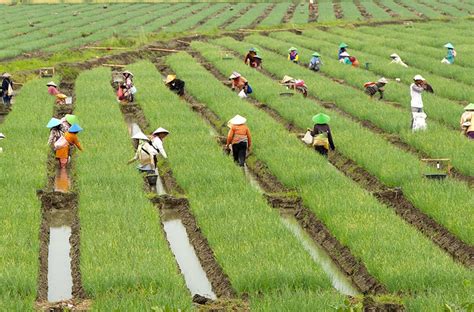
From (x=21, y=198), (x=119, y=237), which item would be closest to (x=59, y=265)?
(x=119, y=237)

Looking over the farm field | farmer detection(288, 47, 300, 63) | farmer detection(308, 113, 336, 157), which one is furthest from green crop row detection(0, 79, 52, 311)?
farmer detection(288, 47, 300, 63)

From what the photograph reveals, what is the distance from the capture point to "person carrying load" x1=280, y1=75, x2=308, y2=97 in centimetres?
1811

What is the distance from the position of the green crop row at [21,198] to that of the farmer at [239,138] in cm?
269

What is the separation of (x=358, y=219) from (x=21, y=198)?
158 inches

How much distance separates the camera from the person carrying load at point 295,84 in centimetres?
1811

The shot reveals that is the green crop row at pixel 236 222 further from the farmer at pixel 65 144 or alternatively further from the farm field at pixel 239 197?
the farmer at pixel 65 144

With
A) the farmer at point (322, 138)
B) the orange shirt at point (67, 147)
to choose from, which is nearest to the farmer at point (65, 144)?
the orange shirt at point (67, 147)

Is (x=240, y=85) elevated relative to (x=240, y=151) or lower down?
lower down

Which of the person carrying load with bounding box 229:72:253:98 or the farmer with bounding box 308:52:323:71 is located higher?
the person carrying load with bounding box 229:72:253:98

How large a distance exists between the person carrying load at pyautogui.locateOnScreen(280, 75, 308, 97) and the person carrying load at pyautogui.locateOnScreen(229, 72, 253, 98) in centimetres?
119

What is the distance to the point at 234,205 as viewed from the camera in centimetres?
941

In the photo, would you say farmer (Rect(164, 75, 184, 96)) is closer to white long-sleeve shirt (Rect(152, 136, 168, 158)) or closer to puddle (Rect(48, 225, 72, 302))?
white long-sleeve shirt (Rect(152, 136, 168, 158))

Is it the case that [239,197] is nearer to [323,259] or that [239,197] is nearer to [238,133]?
[323,259]

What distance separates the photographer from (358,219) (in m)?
8.76
